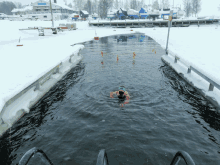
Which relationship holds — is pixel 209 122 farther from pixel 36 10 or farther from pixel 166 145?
pixel 36 10

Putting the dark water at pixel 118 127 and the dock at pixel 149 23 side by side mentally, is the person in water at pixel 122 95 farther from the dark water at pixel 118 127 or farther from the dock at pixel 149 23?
the dock at pixel 149 23

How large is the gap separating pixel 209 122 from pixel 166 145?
2.58 m

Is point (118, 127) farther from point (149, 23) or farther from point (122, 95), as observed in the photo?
point (149, 23)

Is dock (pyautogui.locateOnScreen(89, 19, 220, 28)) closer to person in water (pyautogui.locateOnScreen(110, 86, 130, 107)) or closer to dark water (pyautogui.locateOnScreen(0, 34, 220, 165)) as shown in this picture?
dark water (pyautogui.locateOnScreen(0, 34, 220, 165))

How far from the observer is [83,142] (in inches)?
A: 217

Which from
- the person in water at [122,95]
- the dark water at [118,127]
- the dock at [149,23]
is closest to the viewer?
the dark water at [118,127]

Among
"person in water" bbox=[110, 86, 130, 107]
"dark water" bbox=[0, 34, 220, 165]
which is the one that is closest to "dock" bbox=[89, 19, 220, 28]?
"dark water" bbox=[0, 34, 220, 165]

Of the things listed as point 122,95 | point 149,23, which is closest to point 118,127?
point 122,95

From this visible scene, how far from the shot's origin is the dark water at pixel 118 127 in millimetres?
4969

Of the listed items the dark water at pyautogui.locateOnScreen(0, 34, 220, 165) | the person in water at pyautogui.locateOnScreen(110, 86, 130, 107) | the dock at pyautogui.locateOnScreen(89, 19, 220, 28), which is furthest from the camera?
the dock at pyautogui.locateOnScreen(89, 19, 220, 28)

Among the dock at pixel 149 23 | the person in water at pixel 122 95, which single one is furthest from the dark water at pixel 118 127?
the dock at pixel 149 23

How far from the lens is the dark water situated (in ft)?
16.3

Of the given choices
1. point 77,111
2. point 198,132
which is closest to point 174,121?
point 198,132

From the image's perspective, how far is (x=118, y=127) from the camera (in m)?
6.26
